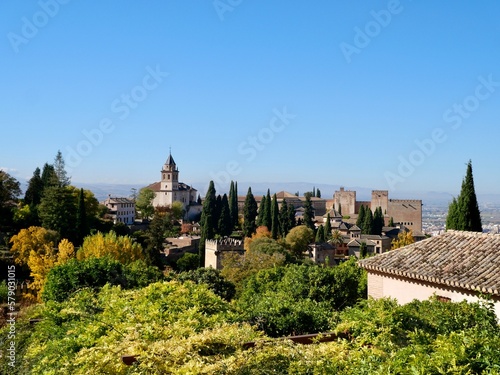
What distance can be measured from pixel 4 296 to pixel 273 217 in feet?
122

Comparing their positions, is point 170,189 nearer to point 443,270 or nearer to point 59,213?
point 59,213

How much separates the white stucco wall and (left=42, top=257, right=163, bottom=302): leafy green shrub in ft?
27.0

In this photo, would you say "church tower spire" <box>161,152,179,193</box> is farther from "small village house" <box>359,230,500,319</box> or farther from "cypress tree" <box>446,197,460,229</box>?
"small village house" <box>359,230,500,319</box>

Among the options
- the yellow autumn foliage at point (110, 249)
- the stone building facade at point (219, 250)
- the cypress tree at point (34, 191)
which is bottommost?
the stone building facade at point (219, 250)

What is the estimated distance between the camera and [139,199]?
268 ft

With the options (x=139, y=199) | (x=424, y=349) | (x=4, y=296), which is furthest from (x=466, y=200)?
(x=139, y=199)

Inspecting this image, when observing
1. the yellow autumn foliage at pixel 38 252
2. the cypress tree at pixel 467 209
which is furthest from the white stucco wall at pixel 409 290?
the yellow autumn foliage at pixel 38 252

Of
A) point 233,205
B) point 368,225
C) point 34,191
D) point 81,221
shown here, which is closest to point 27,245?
point 81,221

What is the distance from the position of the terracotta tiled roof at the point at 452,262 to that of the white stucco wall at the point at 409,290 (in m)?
0.21

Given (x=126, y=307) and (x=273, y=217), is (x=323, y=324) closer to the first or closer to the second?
(x=126, y=307)

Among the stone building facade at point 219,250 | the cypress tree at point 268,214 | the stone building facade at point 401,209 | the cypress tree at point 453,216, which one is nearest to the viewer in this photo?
the cypress tree at point 453,216

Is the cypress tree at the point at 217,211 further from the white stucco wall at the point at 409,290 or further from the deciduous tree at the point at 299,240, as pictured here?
the white stucco wall at the point at 409,290

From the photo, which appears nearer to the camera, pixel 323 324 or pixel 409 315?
pixel 409 315

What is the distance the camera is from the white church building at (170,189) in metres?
→ 91.5
